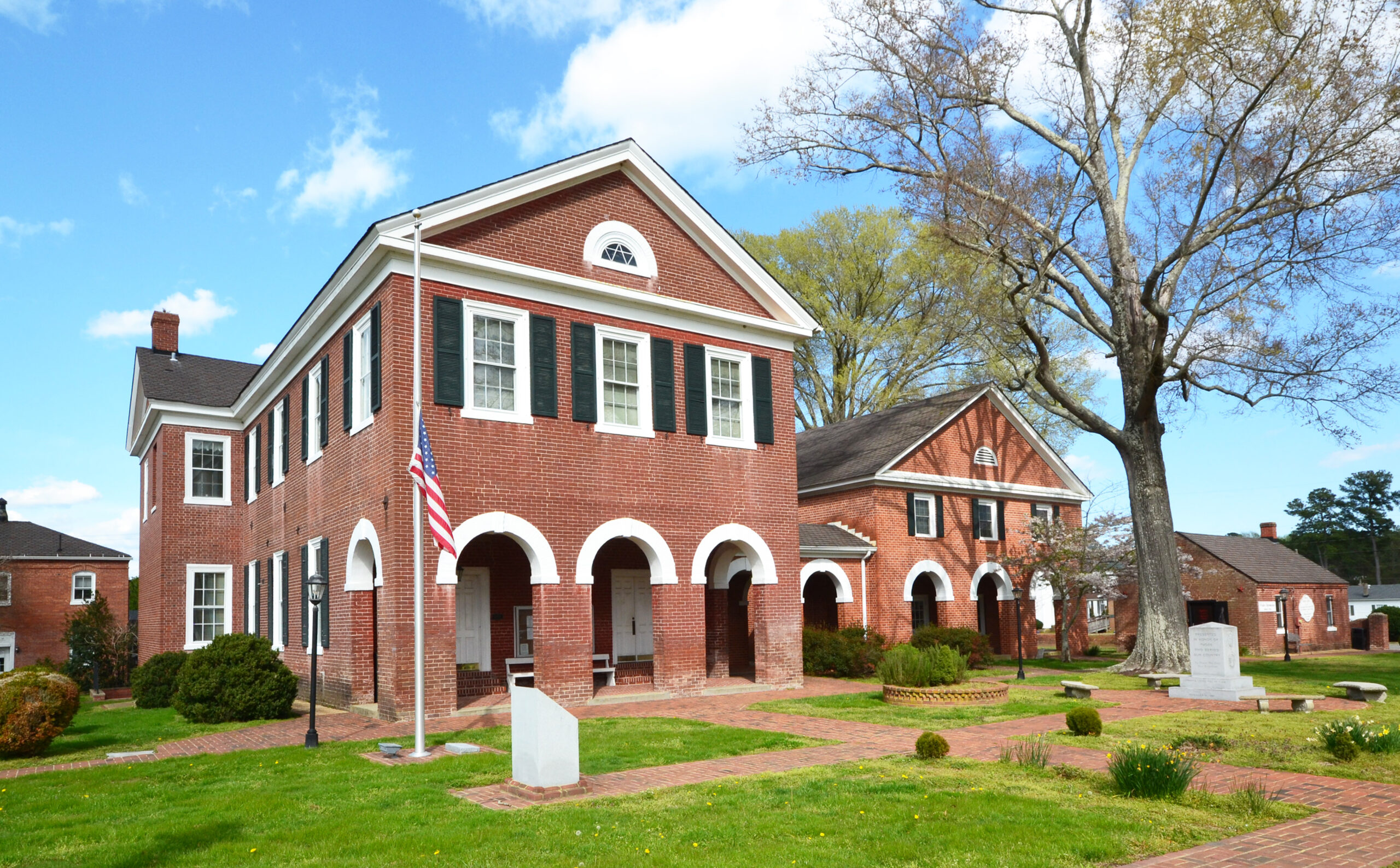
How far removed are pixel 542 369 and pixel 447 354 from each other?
5.82 feet

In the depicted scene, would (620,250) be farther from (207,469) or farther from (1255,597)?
(1255,597)

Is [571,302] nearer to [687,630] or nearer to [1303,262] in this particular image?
[687,630]

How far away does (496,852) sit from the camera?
7590 mm

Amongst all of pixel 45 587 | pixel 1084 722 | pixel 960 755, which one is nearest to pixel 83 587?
pixel 45 587

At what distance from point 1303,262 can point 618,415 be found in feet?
52.2

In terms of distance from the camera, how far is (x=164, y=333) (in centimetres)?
3097

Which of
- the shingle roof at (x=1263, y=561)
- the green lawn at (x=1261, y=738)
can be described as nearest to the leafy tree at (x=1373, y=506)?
the shingle roof at (x=1263, y=561)

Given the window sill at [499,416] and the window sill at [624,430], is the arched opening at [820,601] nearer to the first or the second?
the window sill at [624,430]

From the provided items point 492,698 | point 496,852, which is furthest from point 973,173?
point 496,852

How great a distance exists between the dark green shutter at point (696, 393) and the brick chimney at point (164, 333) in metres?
19.3

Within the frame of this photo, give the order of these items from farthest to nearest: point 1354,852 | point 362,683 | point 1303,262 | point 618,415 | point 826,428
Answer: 1. point 826,428
2. point 1303,262
3. point 618,415
4. point 362,683
5. point 1354,852

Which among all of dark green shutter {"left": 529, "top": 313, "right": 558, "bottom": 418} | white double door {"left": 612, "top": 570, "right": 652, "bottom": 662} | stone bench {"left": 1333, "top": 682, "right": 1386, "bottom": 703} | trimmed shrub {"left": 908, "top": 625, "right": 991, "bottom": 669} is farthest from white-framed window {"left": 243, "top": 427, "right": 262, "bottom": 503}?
stone bench {"left": 1333, "top": 682, "right": 1386, "bottom": 703}

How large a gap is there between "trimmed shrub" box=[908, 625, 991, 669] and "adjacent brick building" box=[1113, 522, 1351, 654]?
49.0 ft

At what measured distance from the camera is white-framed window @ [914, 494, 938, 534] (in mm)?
28875
